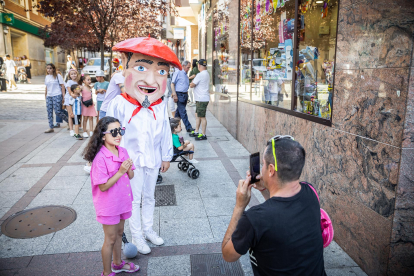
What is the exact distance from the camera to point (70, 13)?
1132cm

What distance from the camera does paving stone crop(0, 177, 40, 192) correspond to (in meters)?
5.04

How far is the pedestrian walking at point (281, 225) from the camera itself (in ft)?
5.57

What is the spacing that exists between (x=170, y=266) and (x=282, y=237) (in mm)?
1801

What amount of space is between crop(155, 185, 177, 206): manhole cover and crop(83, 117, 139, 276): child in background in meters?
1.79

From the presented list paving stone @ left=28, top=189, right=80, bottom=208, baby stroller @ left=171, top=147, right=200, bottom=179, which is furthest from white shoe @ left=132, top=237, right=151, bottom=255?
baby stroller @ left=171, top=147, right=200, bottom=179

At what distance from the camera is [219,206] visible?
451cm

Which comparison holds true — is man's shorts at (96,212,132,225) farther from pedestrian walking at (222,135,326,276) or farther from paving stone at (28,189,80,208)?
paving stone at (28,189,80,208)

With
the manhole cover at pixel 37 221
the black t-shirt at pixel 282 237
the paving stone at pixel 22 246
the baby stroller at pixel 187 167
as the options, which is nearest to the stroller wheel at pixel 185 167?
the baby stroller at pixel 187 167

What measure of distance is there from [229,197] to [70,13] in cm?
962

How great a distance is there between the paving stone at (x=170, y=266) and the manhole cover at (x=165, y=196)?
1.32 metres

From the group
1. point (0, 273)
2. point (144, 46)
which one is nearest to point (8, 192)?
point (0, 273)

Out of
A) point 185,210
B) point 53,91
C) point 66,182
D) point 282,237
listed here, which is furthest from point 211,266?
point 53,91

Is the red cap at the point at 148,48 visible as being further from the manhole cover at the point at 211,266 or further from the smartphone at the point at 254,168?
the manhole cover at the point at 211,266

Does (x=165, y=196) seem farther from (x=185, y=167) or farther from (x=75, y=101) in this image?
(x=75, y=101)
